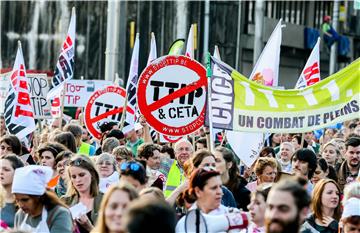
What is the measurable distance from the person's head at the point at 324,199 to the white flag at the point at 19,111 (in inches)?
254

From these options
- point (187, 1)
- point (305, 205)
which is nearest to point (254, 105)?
point (305, 205)

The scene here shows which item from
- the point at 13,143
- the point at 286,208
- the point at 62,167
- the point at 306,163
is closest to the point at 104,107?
the point at 13,143

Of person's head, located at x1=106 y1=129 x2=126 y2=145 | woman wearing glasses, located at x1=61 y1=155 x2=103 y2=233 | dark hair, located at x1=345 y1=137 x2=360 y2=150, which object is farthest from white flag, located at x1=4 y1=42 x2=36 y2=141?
woman wearing glasses, located at x1=61 y1=155 x2=103 y2=233

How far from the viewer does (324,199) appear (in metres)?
10.2

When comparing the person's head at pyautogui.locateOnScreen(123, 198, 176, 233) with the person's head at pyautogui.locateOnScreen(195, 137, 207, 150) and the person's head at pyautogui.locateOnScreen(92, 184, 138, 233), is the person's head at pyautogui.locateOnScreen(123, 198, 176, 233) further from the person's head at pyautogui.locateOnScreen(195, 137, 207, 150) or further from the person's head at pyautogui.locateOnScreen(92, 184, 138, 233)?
the person's head at pyautogui.locateOnScreen(195, 137, 207, 150)

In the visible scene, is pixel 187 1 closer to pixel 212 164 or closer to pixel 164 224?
pixel 212 164

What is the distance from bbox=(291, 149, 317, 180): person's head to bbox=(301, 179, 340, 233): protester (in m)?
1.90

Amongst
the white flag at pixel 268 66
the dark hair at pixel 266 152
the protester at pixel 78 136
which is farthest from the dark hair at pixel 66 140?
the white flag at pixel 268 66

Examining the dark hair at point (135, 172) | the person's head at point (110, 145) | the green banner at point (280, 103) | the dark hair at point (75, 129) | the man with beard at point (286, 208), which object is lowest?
the person's head at point (110, 145)

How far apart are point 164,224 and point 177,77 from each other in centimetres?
811

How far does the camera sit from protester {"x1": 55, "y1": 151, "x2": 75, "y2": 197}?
467 inches

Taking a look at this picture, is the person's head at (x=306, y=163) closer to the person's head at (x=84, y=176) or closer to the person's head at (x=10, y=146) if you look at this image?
the person's head at (x=84, y=176)

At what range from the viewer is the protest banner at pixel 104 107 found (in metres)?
19.1

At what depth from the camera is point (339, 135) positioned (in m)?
20.6
